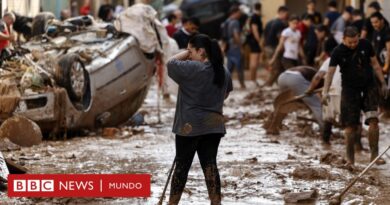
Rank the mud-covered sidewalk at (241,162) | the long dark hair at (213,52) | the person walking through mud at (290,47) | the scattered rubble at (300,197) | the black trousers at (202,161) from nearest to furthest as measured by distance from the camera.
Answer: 1. the long dark hair at (213,52)
2. the black trousers at (202,161)
3. the scattered rubble at (300,197)
4. the mud-covered sidewalk at (241,162)
5. the person walking through mud at (290,47)

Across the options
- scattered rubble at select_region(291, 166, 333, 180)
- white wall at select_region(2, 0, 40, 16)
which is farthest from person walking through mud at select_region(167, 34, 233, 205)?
white wall at select_region(2, 0, 40, 16)

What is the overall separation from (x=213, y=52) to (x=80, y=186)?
5.35ft

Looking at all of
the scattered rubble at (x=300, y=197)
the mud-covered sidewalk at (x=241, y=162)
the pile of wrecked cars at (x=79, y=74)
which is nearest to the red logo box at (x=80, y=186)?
the mud-covered sidewalk at (x=241, y=162)

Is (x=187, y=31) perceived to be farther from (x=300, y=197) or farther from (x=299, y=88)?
(x=300, y=197)

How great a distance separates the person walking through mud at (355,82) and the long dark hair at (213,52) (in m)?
3.63

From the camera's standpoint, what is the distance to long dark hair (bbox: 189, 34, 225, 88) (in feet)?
31.7

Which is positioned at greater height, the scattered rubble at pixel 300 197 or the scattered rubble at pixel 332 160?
the scattered rubble at pixel 300 197

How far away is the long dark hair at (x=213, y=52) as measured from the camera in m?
9.67

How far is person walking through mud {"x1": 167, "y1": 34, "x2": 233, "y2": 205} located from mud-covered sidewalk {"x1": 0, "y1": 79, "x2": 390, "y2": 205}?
0.76 meters

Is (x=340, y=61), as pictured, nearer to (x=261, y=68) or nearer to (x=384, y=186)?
(x=384, y=186)

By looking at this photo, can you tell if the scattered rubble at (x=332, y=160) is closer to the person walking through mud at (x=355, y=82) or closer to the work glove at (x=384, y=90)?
the person walking through mud at (x=355, y=82)

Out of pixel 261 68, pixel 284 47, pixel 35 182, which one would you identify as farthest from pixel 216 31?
pixel 35 182

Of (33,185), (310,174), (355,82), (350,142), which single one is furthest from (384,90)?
(33,185)

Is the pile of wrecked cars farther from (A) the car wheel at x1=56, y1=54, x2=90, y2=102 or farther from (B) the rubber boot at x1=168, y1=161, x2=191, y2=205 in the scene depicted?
(B) the rubber boot at x1=168, y1=161, x2=191, y2=205
